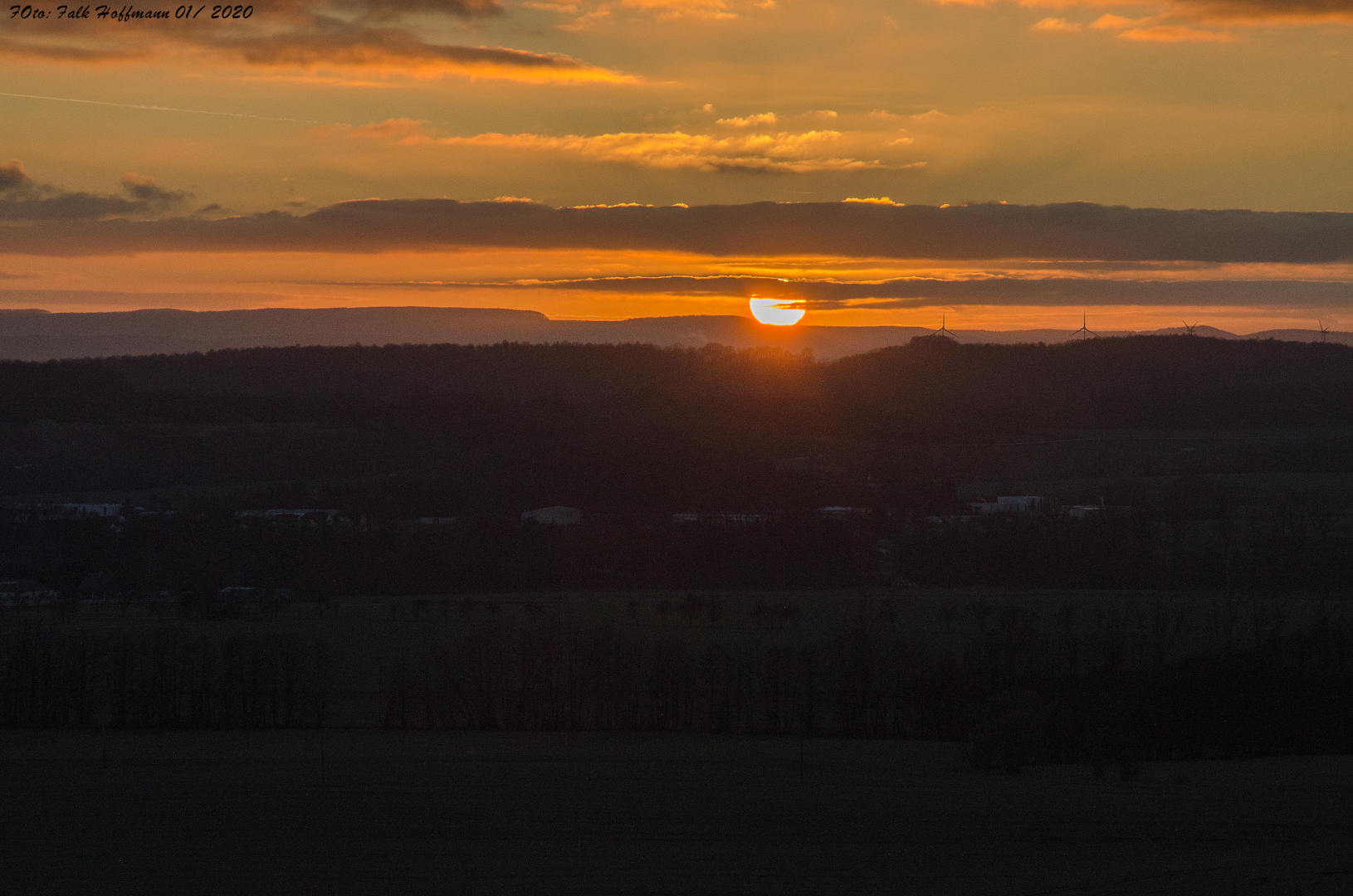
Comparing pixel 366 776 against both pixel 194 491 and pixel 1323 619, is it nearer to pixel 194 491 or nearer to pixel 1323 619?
pixel 1323 619

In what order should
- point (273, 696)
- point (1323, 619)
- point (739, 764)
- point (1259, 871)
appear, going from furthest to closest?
1. point (1323, 619)
2. point (273, 696)
3. point (739, 764)
4. point (1259, 871)

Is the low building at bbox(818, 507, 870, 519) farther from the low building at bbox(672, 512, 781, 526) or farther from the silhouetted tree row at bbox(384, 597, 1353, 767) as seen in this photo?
the silhouetted tree row at bbox(384, 597, 1353, 767)

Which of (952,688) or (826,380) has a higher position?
(826,380)

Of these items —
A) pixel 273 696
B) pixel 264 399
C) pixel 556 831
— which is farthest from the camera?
pixel 264 399

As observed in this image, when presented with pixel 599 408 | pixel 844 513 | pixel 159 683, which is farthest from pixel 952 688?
pixel 599 408

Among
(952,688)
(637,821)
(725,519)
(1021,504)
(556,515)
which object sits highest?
(1021,504)

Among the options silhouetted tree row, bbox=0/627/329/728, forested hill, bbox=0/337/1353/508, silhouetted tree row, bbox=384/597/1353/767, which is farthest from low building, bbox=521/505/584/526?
silhouetted tree row, bbox=0/627/329/728

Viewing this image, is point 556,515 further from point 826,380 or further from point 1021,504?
point 826,380

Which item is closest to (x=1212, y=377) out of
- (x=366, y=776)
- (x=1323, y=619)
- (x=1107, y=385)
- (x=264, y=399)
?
(x=1107, y=385)

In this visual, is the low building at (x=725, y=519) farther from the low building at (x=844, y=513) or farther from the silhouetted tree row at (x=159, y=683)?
the silhouetted tree row at (x=159, y=683)
